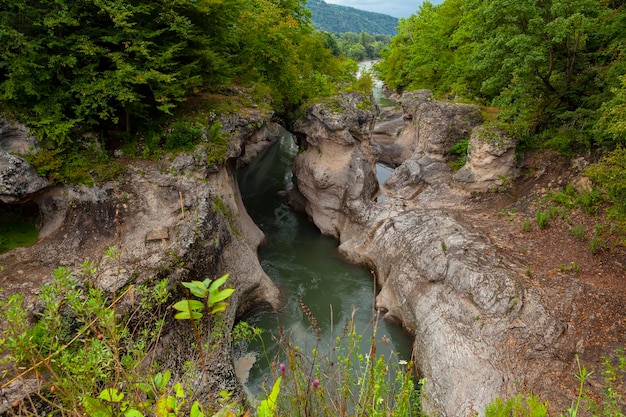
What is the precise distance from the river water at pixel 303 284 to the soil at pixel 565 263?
4.51 metres

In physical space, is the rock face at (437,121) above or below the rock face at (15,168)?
above

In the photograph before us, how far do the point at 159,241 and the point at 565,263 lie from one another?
12.5 metres

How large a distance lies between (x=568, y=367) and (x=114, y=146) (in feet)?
50.2

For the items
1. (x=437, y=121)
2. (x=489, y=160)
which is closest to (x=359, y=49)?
(x=437, y=121)

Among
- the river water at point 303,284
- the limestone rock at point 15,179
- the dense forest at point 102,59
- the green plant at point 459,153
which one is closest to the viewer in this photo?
the limestone rock at point 15,179

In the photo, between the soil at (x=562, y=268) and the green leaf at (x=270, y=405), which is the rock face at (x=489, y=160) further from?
the green leaf at (x=270, y=405)

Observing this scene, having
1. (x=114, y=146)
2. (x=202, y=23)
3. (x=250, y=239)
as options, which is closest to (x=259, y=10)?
(x=202, y=23)

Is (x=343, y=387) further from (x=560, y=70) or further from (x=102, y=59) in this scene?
(x=560, y=70)

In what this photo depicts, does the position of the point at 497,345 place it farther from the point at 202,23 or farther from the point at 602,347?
the point at 202,23

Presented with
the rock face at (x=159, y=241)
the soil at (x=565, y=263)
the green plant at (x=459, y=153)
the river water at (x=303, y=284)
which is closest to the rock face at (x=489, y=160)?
the soil at (x=565, y=263)

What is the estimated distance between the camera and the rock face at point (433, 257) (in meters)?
9.91

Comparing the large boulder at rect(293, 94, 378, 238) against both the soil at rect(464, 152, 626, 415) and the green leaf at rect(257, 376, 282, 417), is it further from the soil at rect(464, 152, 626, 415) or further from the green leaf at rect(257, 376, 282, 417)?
the green leaf at rect(257, 376, 282, 417)

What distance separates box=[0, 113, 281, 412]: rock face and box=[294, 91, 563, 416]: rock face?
525 centimetres

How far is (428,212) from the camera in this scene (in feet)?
52.7
